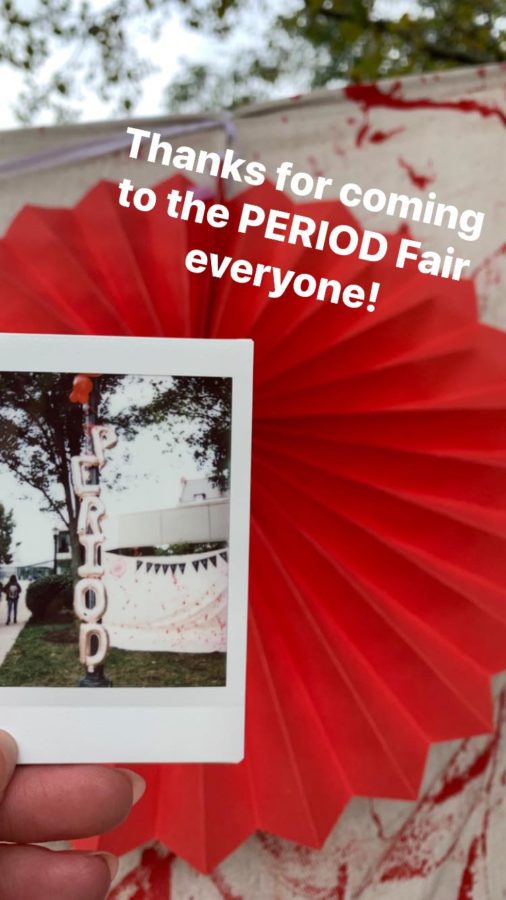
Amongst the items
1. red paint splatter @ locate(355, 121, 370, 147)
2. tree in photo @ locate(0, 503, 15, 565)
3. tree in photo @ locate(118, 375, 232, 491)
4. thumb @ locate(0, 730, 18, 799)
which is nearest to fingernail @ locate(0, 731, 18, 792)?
thumb @ locate(0, 730, 18, 799)

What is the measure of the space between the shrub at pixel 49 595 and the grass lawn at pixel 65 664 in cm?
1

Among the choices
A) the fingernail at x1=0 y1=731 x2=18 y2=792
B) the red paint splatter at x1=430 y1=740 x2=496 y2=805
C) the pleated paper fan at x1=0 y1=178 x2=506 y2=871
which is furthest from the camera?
the red paint splatter at x1=430 y1=740 x2=496 y2=805

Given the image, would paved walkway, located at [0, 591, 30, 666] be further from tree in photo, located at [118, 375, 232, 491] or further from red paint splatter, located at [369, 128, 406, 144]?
red paint splatter, located at [369, 128, 406, 144]

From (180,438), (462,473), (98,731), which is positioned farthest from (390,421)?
(98,731)

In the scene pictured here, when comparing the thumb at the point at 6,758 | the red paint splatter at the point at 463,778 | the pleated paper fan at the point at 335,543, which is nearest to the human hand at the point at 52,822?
the thumb at the point at 6,758

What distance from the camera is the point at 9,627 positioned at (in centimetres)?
49

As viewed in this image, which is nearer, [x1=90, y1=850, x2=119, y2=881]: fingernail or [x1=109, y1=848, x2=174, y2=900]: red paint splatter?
[x1=90, y1=850, x2=119, y2=881]: fingernail

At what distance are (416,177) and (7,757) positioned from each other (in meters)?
0.71

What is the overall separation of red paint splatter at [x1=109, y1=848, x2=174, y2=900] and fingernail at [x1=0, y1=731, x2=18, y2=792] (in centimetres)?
27

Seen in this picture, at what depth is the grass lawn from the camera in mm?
497

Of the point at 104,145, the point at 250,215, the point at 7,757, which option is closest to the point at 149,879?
the point at 7,757

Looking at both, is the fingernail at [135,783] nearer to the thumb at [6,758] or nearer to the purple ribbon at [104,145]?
the thumb at [6,758]

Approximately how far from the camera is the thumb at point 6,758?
46cm

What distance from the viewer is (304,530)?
1.95 ft
